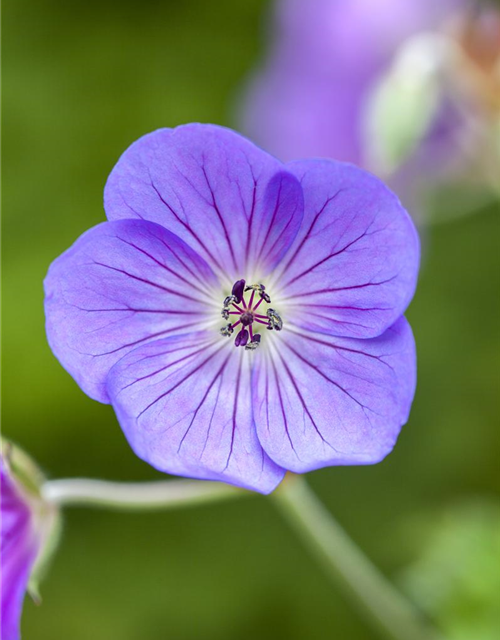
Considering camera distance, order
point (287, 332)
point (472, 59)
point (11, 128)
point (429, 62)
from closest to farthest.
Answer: point (287, 332) < point (429, 62) < point (472, 59) < point (11, 128)

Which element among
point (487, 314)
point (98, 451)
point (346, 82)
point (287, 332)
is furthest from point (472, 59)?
point (98, 451)

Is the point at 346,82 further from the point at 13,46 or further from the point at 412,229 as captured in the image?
the point at 412,229

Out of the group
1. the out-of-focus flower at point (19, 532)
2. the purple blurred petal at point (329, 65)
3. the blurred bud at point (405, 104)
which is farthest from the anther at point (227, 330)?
the purple blurred petal at point (329, 65)

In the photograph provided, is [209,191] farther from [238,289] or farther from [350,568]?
[350,568]

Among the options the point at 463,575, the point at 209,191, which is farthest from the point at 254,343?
the point at 463,575

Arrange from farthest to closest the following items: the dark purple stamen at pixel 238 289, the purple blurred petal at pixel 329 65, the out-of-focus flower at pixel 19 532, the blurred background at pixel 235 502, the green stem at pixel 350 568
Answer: the purple blurred petal at pixel 329 65 < the blurred background at pixel 235 502 < the green stem at pixel 350 568 < the dark purple stamen at pixel 238 289 < the out-of-focus flower at pixel 19 532

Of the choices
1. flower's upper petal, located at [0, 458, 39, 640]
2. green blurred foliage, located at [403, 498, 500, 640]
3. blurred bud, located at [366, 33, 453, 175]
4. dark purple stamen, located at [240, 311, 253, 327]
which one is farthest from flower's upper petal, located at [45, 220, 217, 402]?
green blurred foliage, located at [403, 498, 500, 640]

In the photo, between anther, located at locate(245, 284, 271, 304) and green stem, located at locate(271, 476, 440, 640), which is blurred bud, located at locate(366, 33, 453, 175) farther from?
green stem, located at locate(271, 476, 440, 640)

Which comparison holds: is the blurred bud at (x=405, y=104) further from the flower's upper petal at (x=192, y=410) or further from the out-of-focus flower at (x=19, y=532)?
the out-of-focus flower at (x=19, y=532)
